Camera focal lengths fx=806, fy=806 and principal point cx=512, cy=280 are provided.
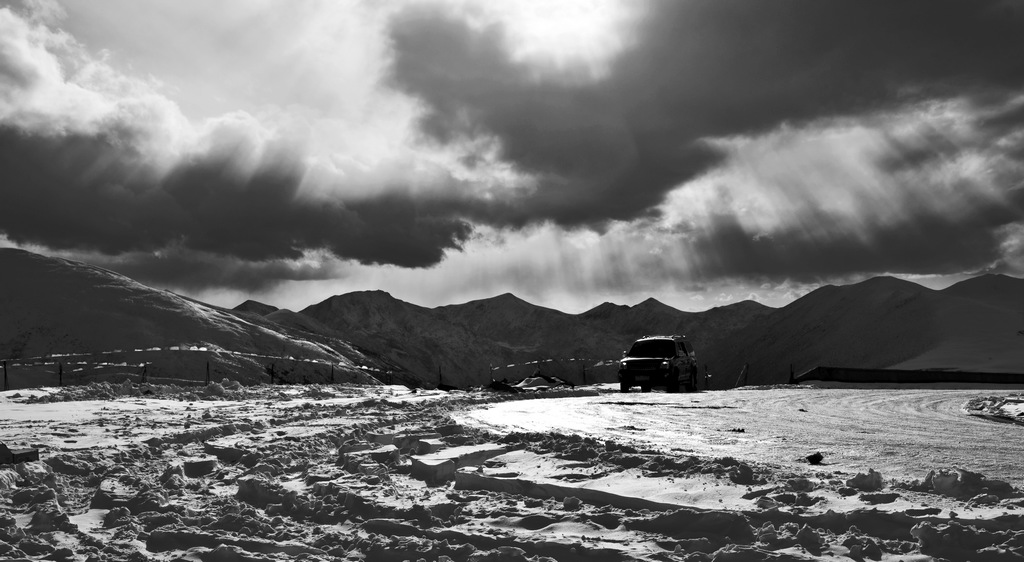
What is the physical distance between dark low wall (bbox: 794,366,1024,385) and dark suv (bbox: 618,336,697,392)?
36.9ft

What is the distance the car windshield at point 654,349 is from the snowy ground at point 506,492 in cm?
1758

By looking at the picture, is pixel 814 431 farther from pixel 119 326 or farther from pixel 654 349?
pixel 119 326

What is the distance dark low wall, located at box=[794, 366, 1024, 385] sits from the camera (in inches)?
1540

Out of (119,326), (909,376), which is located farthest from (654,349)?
(119,326)

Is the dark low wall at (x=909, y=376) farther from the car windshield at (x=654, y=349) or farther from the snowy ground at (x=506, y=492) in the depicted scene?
the snowy ground at (x=506, y=492)

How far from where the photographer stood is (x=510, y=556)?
5.05 m

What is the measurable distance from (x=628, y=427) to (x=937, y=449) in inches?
Answer: 180

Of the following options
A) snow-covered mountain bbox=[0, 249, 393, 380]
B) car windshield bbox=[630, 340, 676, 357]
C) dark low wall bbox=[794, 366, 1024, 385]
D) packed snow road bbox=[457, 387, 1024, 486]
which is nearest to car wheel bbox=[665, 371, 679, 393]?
car windshield bbox=[630, 340, 676, 357]

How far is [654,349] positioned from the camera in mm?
30750

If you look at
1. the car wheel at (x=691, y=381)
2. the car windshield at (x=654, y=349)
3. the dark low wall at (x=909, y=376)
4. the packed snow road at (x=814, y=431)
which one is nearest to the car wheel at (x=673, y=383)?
the car windshield at (x=654, y=349)

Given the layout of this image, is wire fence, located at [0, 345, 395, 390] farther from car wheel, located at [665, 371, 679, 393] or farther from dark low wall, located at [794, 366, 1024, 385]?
car wheel, located at [665, 371, 679, 393]

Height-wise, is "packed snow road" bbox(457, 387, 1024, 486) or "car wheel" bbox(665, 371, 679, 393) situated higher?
"car wheel" bbox(665, 371, 679, 393)

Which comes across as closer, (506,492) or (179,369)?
(506,492)

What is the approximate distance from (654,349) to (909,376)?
17.4 meters
